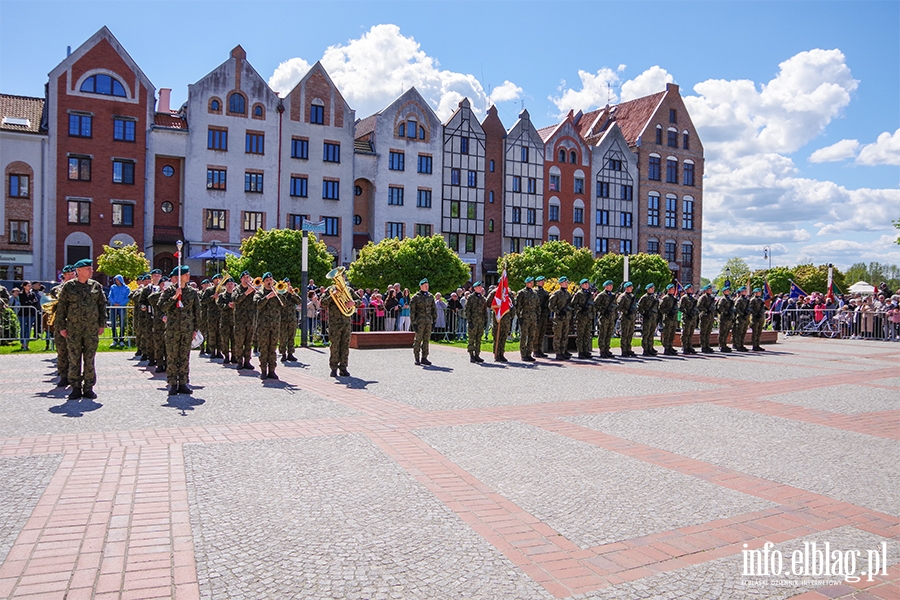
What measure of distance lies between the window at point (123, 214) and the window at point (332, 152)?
12536mm

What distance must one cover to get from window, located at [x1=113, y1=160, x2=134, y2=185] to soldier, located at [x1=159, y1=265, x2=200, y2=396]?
34.4 m

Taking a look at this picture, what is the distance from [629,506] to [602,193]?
56.0 meters

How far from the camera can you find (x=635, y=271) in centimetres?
4772

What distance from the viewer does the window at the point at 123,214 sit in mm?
42344

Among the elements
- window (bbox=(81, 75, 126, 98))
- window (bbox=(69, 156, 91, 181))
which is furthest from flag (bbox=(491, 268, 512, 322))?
window (bbox=(81, 75, 126, 98))

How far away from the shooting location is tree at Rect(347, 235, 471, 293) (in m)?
34.5

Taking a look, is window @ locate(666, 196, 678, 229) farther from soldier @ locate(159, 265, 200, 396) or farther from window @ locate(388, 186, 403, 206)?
soldier @ locate(159, 265, 200, 396)

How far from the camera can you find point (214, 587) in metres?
4.17

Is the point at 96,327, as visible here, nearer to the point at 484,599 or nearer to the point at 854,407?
the point at 484,599

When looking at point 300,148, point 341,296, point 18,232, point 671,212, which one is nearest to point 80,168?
point 18,232

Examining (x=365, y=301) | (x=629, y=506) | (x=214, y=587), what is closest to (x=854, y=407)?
(x=629, y=506)

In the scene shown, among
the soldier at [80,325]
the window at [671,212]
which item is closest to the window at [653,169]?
the window at [671,212]

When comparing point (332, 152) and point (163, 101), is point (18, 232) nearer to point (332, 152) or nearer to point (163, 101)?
point (163, 101)

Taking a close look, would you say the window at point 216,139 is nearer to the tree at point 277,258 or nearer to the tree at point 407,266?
the tree at point 277,258
